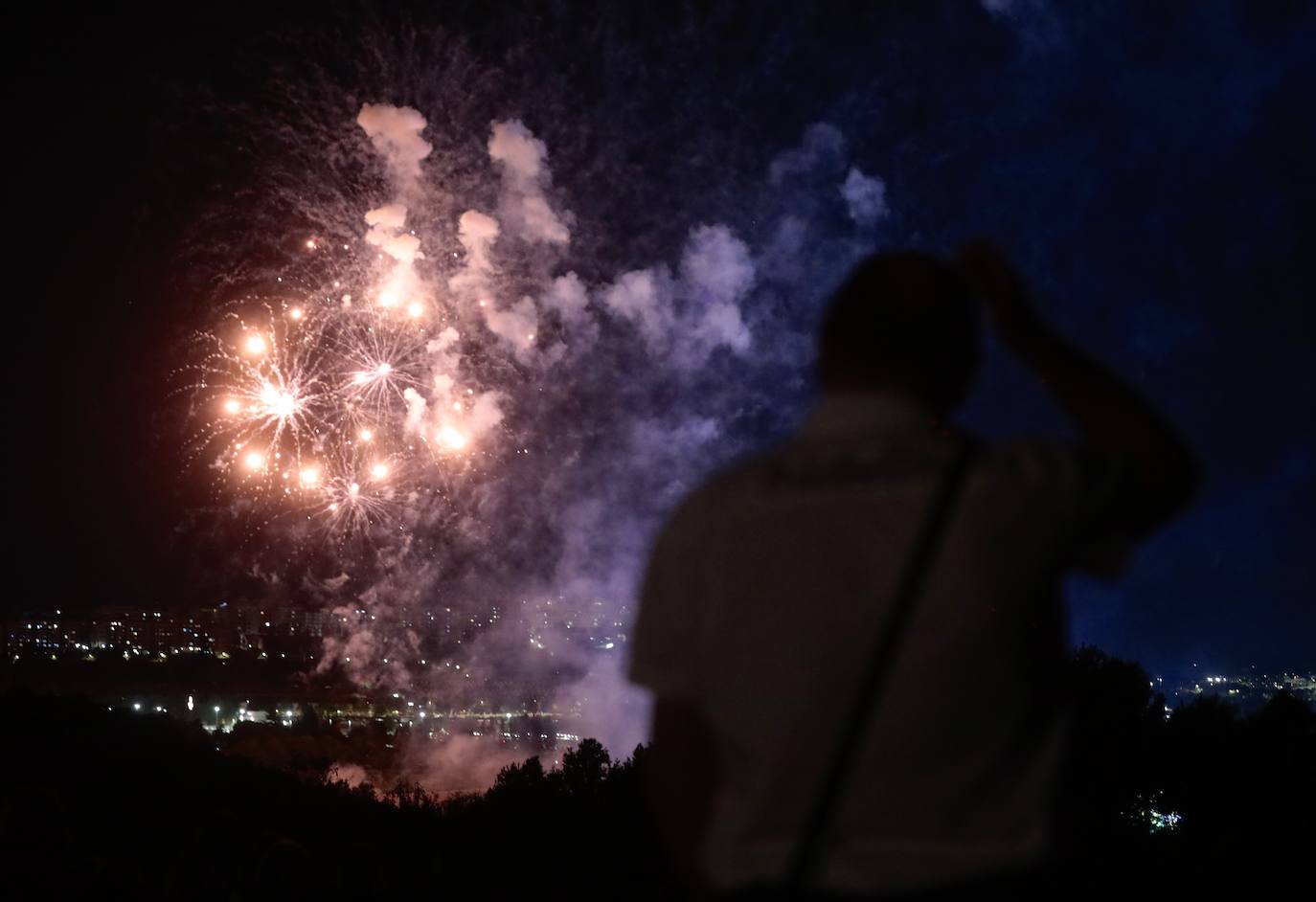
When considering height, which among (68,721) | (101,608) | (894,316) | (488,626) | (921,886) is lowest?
(921,886)

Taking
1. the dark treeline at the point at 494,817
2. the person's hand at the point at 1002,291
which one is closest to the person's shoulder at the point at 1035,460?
the person's hand at the point at 1002,291

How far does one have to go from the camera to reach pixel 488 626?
281 ft

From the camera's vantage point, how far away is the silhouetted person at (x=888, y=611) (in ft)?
4.51

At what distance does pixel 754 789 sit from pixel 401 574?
84.5 meters

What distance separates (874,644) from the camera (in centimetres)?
140

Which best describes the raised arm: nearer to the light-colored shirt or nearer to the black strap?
the light-colored shirt

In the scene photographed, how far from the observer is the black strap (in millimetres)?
1366

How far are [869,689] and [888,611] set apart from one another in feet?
0.43

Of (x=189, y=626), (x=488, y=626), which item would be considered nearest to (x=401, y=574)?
(x=488, y=626)

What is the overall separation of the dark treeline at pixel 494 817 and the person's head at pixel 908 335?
5405 mm

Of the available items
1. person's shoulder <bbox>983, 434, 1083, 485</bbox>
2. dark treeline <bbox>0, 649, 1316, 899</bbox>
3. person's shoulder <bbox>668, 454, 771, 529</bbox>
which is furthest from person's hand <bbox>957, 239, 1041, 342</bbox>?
dark treeline <bbox>0, 649, 1316, 899</bbox>

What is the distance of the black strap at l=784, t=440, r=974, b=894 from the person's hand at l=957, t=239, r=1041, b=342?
1.47 ft

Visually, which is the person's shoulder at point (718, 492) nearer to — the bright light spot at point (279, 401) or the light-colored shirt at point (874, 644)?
the light-colored shirt at point (874, 644)

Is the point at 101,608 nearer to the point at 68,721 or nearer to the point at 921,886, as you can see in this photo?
the point at 68,721
